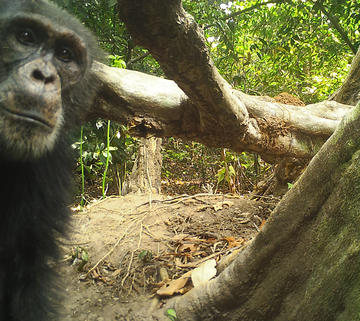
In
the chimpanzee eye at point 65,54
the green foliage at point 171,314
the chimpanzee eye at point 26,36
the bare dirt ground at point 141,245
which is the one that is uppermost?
the chimpanzee eye at point 26,36

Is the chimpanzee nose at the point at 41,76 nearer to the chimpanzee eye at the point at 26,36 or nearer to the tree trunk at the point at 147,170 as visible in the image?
the chimpanzee eye at the point at 26,36

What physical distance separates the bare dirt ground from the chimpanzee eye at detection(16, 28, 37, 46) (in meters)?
1.14

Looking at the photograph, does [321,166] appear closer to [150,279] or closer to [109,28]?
[150,279]

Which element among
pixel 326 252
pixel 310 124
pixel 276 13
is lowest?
pixel 326 252

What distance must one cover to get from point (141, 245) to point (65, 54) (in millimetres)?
1634

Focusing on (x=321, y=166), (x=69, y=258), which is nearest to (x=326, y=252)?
(x=321, y=166)

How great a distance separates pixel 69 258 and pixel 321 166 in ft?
6.98

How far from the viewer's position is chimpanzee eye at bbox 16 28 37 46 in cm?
183

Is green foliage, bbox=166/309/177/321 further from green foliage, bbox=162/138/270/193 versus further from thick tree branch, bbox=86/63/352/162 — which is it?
green foliage, bbox=162/138/270/193

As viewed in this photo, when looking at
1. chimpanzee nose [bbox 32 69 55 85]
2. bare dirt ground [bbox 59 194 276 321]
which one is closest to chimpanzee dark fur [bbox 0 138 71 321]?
bare dirt ground [bbox 59 194 276 321]

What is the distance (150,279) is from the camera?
2572 mm

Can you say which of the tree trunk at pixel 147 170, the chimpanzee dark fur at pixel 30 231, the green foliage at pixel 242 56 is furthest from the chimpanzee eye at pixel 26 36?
the tree trunk at pixel 147 170

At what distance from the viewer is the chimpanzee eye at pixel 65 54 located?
1.99 meters

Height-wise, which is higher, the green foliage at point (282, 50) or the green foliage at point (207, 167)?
the green foliage at point (282, 50)
